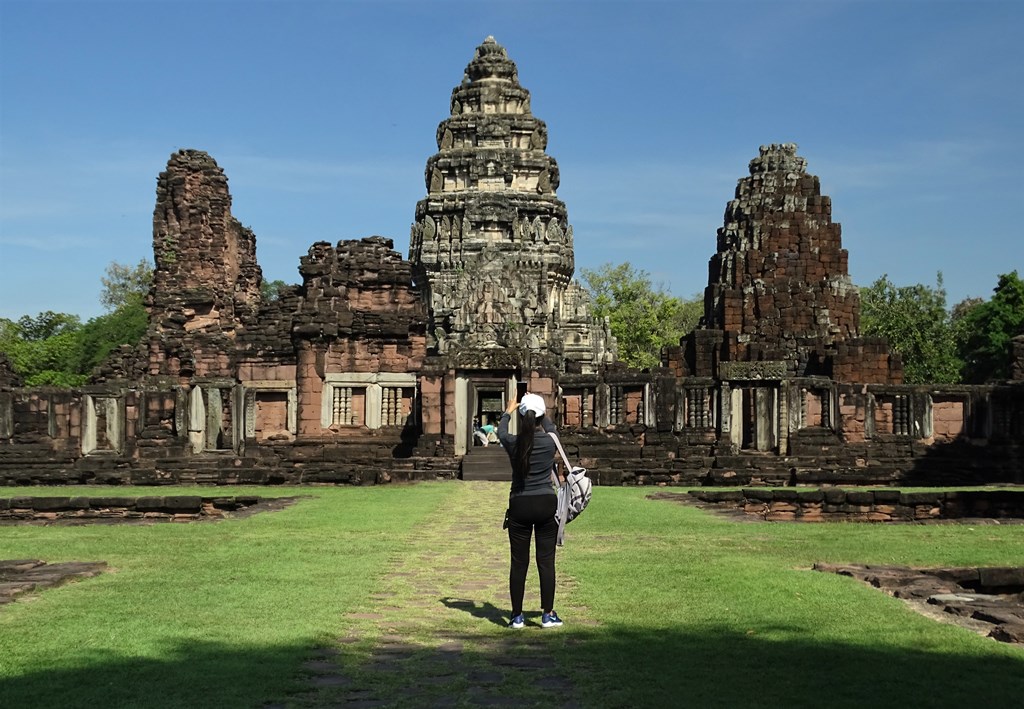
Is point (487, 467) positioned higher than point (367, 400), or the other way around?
point (367, 400)

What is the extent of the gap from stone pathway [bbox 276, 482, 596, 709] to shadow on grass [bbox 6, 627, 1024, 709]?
0.02 m

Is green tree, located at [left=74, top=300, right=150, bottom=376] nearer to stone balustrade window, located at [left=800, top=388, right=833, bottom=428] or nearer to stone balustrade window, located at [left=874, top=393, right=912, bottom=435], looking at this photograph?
stone balustrade window, located at [left=800, top=388, right=833, bottom=428]

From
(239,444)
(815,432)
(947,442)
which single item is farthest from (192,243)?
(947,442)

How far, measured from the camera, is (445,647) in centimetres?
855

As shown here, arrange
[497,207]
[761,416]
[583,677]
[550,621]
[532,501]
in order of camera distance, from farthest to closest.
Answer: [497,207] → [761,416] → [532,501] → [550,621] → [583,677]

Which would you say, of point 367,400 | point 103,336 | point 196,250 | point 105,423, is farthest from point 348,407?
point 103,336

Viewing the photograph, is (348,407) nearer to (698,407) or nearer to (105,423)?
(105,423)

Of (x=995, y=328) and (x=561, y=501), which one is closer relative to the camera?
(x=561, y=501)

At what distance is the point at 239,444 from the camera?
31844 millimetres

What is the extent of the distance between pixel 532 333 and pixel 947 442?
36.0 ft

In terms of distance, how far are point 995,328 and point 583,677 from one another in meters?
54.0

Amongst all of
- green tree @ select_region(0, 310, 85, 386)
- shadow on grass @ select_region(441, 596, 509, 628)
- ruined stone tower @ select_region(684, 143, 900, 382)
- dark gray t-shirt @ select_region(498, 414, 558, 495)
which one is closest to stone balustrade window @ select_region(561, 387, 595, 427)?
ruined stone tower @ select_region(684, 143, 900, 382)

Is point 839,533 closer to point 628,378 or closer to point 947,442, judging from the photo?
point 628,378

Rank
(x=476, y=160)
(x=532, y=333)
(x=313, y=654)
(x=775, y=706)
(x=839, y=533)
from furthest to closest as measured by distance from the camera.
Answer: (x=476, y=160) < (x=532, y=333) < (x=839, y=533) < (x=313, y=654) < (x=775, y=706)
